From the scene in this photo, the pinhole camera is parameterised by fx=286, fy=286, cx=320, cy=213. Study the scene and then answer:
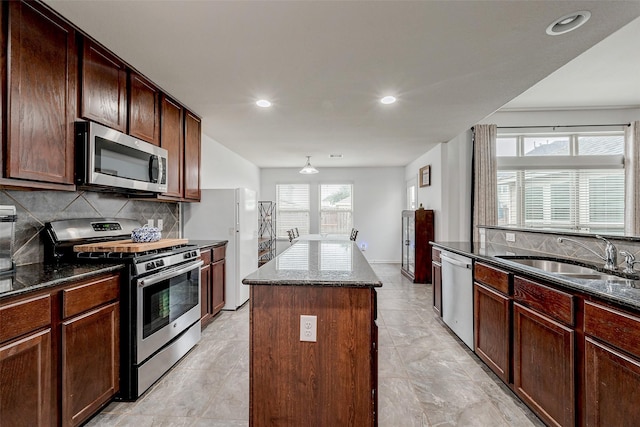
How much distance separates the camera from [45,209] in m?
2.03

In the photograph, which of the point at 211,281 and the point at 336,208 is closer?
the point at 211,281

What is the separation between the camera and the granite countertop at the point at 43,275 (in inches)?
53.1

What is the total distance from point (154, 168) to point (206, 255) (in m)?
1.10

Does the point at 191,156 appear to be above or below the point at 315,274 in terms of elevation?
above

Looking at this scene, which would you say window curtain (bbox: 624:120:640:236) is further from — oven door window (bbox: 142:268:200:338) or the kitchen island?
oven door window (bbox: 142:268:200:338)

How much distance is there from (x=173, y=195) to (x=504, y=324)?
3176mm

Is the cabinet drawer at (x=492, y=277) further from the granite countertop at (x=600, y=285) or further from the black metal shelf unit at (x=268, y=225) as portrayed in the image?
the black metal shelf unit at (x=268, y=225)

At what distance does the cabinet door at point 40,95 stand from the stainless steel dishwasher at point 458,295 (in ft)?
10.3

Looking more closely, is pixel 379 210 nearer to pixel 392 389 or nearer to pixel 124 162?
pixel 392 389

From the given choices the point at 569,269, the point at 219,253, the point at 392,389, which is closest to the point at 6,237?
the point at 219,253

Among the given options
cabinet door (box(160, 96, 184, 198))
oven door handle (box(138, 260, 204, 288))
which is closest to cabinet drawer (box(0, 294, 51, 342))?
oven door handle (box(138, 260, 204, 288))

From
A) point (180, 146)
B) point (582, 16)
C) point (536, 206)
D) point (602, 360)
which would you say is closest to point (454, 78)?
point (582, 16)

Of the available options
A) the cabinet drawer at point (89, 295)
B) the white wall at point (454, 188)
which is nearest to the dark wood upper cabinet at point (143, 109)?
the cabinet drawer at point (89, 295)

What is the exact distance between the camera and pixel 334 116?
3.39 metres
